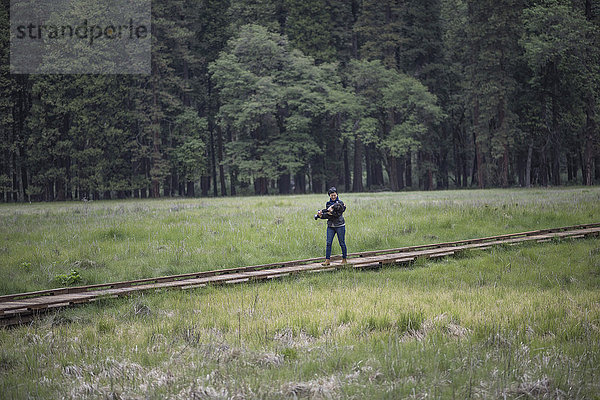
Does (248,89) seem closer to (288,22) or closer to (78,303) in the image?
(288,22)

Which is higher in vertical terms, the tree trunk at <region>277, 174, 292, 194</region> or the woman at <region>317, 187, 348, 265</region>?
the tree trunk at <region>277, 174, 292, 194</region>

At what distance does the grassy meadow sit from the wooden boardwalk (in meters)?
0.38

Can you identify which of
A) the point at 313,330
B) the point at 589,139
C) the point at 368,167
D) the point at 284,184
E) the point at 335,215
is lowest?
the point at 313,330

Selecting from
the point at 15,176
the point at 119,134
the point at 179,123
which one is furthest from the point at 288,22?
the point at 15,176

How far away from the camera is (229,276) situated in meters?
13.1

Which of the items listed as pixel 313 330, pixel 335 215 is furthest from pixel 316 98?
pixel 313 330

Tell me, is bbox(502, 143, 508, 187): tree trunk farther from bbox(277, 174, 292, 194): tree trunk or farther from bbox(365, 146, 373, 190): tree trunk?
bbox(277, 174, 292, 194): tree trunk

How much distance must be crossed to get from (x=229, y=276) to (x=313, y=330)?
17.2ft

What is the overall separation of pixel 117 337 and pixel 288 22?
60.3 meters

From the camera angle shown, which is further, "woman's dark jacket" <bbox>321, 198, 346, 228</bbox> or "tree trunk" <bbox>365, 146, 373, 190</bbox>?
"tree trunk" <bbox>365, 146, 373, 190</bbox>

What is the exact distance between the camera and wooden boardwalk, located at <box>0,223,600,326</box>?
33.3 ft

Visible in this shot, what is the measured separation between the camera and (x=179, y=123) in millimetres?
60906

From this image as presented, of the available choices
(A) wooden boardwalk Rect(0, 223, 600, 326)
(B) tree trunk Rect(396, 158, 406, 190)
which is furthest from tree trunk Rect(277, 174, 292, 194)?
(A) wooden boardwalk Rect(0, 223, 600, 326)

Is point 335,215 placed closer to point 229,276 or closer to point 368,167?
point 229,276
